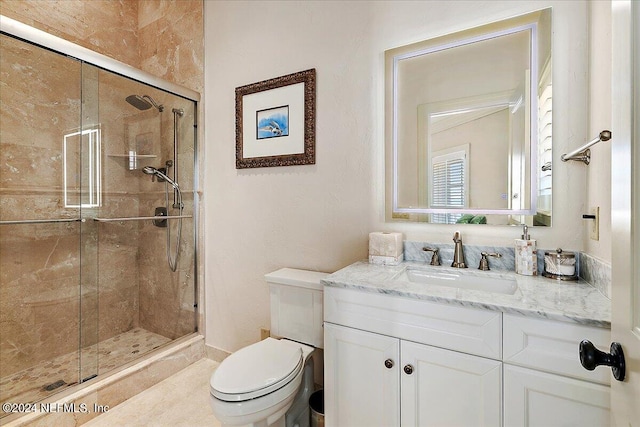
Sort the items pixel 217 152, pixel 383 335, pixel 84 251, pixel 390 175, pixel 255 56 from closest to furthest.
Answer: pixel 383 335 < pixel 390 175 < pixel 84 251 < pixel 255 56 < pixel 217 152

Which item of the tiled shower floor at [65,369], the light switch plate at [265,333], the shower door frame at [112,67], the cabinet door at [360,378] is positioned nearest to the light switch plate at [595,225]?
the cabinet door at [360,378]

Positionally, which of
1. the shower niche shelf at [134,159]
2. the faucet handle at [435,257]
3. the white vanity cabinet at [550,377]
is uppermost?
the shower niche shelf at [134,159]

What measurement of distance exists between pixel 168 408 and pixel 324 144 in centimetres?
177

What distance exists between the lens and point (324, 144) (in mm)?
1823

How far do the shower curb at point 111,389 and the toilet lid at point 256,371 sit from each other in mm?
895

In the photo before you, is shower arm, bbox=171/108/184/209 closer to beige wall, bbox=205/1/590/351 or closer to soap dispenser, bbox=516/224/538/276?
beige wall, bbox=205/1/590/351

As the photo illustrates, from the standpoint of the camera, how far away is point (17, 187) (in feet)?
6.04

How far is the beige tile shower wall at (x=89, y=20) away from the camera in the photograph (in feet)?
6.83

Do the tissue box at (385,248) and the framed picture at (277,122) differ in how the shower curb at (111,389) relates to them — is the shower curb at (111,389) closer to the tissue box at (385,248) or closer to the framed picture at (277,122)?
the framed picture at (277,122)

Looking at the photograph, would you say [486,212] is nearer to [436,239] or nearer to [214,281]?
[436,239]

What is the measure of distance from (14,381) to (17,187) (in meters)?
1.11

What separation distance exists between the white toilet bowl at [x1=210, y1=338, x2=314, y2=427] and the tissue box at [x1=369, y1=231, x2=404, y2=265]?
0.60 meters

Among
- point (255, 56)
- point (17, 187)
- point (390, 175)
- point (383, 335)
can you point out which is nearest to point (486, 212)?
point (390, 175)

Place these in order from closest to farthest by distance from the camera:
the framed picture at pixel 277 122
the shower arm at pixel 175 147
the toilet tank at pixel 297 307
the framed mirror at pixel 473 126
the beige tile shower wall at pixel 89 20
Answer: the framed mirror at pixel 473 126, the toilet tank at pixel 297 307, the framed picture at pixel 277 122, the beige tile shower wall at pixel 89 20, the shower arm at pixel 175 147
